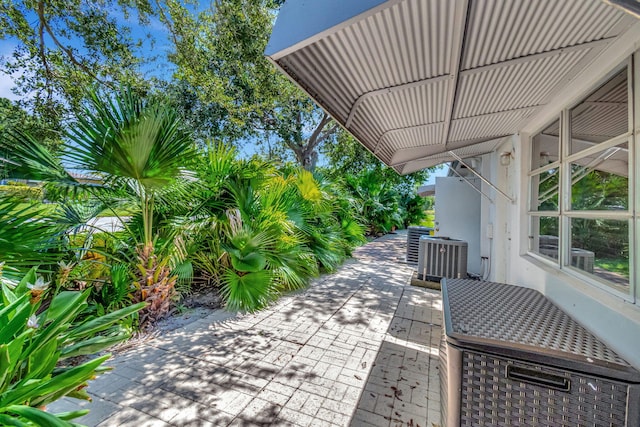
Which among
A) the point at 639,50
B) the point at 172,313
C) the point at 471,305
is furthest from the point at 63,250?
the point at 639,50

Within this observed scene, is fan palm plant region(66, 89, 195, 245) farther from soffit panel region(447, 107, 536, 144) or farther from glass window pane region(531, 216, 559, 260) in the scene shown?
glass window pane region(531, 216, 559, 260)

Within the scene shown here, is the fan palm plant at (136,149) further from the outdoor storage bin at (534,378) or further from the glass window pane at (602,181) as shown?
the glass window pane at (602,181)

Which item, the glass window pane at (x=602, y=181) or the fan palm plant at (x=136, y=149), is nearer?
the glass window pane at (x=602, y=181)

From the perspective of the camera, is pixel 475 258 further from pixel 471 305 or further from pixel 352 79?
pixel 352 79

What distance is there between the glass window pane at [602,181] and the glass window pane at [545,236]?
1.57 ft

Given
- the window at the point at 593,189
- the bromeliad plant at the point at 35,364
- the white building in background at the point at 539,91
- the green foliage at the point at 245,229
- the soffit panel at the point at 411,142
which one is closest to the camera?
the bromeliad plant at the point at 35,364

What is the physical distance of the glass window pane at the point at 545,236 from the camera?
2.79 m

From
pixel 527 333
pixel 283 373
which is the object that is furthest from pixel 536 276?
pixel 283 373

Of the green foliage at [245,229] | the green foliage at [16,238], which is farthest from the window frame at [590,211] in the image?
the green foliage at [16,238]

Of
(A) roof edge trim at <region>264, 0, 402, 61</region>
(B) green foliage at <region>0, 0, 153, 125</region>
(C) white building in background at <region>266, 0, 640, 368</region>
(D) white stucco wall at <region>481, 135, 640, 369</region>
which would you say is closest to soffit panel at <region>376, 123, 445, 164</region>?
(C) white building in background at <region>266, 0, 640, 368</region>

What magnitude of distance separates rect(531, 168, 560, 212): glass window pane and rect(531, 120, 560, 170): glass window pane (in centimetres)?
13

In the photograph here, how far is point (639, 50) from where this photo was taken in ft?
5.22

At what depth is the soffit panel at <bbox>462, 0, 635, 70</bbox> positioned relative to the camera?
138 cm

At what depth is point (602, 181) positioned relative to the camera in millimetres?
2012
